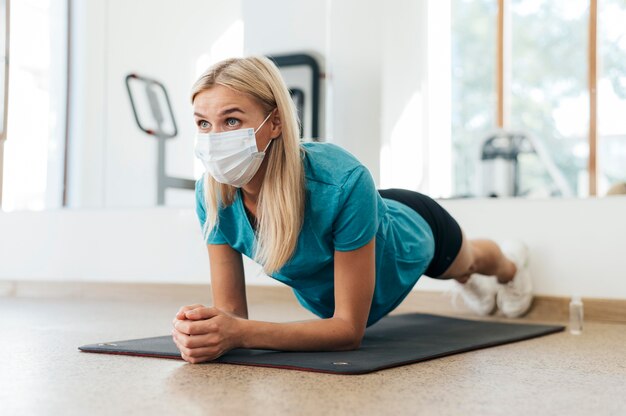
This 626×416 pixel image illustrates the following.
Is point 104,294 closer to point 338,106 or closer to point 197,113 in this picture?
point 338,106

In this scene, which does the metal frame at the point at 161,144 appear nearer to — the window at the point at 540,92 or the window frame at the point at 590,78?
the window at the point at 540,92

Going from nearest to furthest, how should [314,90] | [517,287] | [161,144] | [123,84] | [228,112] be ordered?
[228,112] → [517,287] → [314,90] → [161,144] → [123,84]

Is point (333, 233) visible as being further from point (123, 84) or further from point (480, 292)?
point (123, 84)

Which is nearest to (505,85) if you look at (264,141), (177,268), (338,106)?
(338,106)

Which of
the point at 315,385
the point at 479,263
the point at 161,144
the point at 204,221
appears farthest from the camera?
the point at 161,144

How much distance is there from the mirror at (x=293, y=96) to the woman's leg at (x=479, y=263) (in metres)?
0.65

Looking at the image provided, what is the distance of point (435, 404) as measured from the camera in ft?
4.31

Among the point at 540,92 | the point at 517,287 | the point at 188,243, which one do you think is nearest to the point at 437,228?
the point at 517,287

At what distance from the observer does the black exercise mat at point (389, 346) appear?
5.47 ft

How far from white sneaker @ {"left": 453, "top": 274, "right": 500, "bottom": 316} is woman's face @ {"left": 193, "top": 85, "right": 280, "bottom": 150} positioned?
1434 mm

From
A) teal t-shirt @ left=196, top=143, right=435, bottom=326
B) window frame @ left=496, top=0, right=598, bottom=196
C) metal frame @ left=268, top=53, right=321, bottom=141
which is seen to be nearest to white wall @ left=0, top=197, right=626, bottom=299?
window frame @ left=496, top=0, right=598, bottom=196

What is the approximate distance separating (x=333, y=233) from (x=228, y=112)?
0.37 m

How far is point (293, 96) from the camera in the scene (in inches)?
151

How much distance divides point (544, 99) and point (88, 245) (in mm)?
3787
